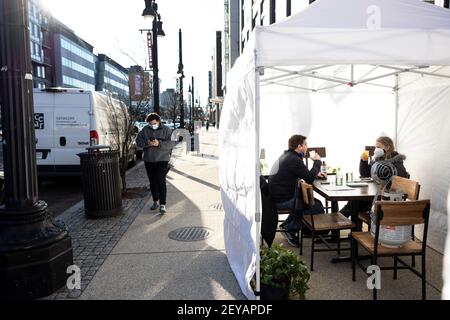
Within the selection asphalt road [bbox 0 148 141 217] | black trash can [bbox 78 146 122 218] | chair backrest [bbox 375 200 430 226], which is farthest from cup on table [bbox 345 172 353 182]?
asphalt road [bbox 0 148 141 217]

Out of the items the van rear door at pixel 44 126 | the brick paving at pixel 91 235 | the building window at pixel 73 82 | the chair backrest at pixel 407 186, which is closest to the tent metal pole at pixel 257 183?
the brick paving at pixel 91 235

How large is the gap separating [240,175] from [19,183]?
2.39m

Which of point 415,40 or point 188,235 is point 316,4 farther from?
point 188,235

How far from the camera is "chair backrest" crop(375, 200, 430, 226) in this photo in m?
3.82

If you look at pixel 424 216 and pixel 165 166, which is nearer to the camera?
pixel 424 216

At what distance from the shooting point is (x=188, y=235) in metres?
6.29

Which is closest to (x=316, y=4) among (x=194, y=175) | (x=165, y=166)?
(x=165, y=166)

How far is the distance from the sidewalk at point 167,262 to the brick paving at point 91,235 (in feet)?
0.29

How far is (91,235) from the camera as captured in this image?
251 inches

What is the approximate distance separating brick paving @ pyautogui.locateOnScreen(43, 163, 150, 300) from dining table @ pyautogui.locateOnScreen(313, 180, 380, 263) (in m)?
3.13

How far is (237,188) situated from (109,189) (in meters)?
3.66

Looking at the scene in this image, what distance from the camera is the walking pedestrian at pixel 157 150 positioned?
755 cm

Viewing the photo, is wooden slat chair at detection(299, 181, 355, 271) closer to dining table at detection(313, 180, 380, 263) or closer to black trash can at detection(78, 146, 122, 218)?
dining table at detection(313, 180, 380, 263)

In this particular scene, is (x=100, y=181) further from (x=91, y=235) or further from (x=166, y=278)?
(x=166, y=278)
